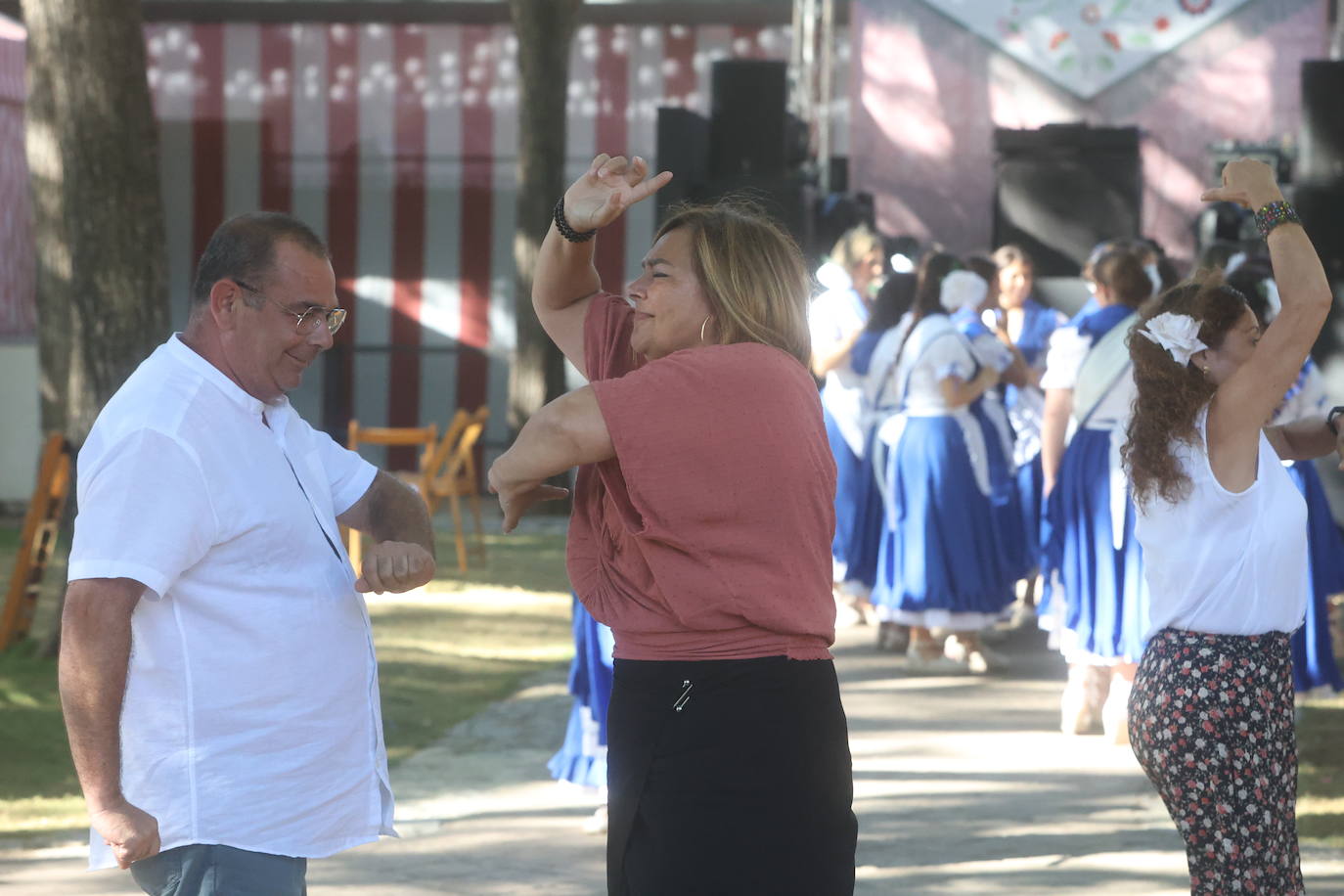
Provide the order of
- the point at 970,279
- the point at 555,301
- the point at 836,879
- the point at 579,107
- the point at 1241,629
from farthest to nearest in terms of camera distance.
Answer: the point at 579,107 → the point at 970,279 → the point at 1241,629 → the point at 555,301 → the point at 836,879

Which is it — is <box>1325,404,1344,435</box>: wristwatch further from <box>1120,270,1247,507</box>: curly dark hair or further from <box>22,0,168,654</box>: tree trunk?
<box>22,0,168,654</box>: tree trunk

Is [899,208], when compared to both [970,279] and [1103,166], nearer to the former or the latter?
[1103,166]

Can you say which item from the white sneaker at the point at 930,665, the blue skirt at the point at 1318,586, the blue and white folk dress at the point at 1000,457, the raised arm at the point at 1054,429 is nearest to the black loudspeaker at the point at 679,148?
the blue and white folk dress at the point at 1000,457

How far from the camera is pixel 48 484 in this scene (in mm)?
Result: 8156

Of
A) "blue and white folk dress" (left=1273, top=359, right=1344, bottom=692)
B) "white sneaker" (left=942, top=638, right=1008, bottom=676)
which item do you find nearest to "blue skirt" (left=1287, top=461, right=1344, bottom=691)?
"blue and white folk dress" (left=1273, top=359, right=1344, bottom=692)

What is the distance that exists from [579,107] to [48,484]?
1007 cm

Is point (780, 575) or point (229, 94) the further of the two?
point (229, 94)

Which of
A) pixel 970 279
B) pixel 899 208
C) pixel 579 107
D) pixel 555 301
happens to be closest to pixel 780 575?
pixel 555 301

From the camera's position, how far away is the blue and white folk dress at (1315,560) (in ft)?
19.9

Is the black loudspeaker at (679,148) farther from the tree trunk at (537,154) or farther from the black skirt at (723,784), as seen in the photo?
the tree trunk at (537,154)

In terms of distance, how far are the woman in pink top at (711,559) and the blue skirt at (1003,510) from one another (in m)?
5.22

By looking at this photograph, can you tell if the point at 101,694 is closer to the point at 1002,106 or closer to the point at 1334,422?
the point at 1334,422

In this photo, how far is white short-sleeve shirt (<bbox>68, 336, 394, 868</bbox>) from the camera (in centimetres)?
239

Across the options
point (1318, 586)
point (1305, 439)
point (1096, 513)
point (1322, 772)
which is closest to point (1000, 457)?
point (1096, 513)
